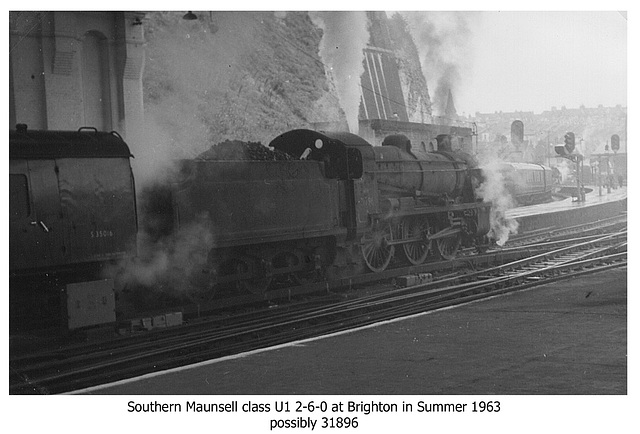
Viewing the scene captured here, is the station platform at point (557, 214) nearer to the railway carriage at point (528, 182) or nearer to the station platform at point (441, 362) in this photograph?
the railway carriage at point (528, 182)

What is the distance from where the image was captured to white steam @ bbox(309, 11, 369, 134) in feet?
28.3

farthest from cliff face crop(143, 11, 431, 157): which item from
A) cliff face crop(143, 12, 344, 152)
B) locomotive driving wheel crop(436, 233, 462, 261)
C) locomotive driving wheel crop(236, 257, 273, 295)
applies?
locomotive driving wheel crop(436, 233, 462, 261)

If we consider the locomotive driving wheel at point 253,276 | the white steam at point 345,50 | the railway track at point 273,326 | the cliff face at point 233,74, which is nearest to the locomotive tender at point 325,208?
the locomotive driving wheel at point 253,276

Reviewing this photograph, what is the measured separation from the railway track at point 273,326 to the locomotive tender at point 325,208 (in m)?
1.02

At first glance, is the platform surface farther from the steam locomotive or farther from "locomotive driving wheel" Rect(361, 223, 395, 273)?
"locomotive driving wheel" Rect(361, 223, 395, 273)

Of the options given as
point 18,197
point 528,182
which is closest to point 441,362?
point 18,197

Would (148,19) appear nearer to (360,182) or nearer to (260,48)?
(260,48)

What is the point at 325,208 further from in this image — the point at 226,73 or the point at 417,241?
the point at 226,73

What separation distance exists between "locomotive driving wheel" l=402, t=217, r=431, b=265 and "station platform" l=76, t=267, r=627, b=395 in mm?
4034

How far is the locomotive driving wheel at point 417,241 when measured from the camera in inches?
514

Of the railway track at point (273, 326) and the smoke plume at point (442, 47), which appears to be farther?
the smoke plume at point (442, 47)

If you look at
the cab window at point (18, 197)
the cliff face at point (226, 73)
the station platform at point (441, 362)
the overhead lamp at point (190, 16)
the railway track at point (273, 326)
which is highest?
the overhead lamp at point (190, 16)

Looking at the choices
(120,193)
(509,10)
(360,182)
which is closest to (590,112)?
(509,10)
